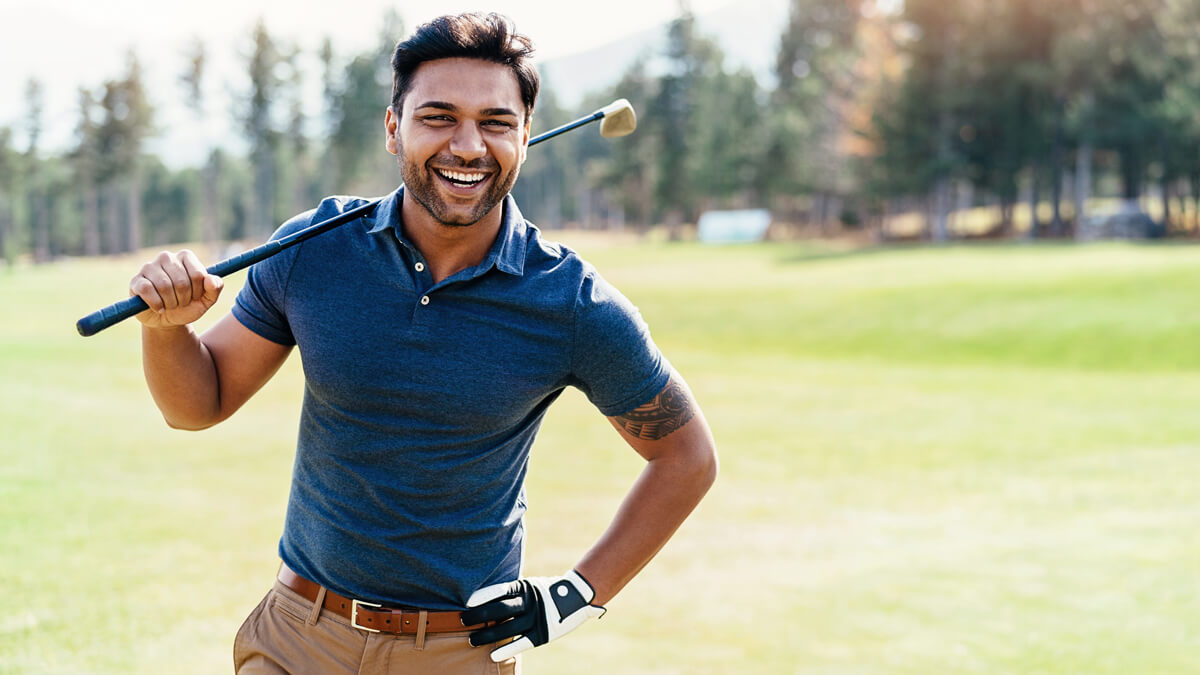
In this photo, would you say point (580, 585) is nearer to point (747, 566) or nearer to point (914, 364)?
point (747, 566)

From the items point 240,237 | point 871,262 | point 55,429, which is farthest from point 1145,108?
point 240,237

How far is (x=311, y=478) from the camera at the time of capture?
285cm

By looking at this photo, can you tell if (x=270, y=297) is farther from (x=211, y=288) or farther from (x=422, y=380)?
(x=422, y=380)

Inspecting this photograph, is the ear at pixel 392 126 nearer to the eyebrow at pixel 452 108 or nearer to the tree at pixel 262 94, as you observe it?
the eyebrow at pixel 452 108

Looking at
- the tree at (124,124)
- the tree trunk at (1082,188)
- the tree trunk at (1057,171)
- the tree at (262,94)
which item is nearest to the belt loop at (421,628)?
the tree trunk at (1082,188)

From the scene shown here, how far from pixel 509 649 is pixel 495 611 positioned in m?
0.09

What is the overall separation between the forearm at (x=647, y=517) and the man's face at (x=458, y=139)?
0.79m

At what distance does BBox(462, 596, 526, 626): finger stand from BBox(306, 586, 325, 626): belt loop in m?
0.34

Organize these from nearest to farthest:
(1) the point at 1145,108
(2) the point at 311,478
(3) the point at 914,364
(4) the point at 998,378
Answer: (2) the point at 311,478
(4) the point at 998,378
(3) the point at 914,364
(1) the point at 1145,108

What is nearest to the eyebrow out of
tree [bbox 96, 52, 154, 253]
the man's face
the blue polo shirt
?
the man's face

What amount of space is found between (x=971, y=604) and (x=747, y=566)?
164cm

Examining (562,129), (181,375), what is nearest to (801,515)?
(562,129)

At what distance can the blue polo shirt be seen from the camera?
271 cm

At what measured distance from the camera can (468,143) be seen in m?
2.79
